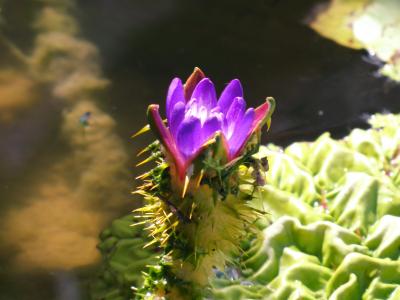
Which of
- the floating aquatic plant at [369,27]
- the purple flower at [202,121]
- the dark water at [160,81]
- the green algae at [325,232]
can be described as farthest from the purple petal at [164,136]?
the floating aquatic plant at [369,27]

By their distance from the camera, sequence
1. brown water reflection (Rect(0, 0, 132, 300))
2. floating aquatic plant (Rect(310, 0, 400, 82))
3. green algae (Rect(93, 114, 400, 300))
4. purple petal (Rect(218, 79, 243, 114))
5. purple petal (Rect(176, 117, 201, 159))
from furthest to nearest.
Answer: floating aquatic plant (Rect(310, 0, 400, 82))
brown water reflection (Rect(0, 0, 132, 300))
green algae (Rect(93, 114, 400, 300))
purple petal (Rect(218, 79, 243, 114))
purple petal (Rect(176, 117, 201, 159))

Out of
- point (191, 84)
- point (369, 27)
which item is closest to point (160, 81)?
point (369, 27)

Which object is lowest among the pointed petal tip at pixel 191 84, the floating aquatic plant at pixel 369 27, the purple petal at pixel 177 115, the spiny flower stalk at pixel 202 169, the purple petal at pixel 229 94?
the spiny flower stalk at pixel 202 169

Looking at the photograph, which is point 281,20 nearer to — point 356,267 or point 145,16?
point 145,16

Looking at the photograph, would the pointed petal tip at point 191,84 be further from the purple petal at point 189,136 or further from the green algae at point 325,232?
the green algae at point 325,232

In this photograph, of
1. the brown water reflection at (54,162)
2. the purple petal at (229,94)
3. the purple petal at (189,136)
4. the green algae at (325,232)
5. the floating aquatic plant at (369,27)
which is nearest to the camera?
the purple petal at (189,136)

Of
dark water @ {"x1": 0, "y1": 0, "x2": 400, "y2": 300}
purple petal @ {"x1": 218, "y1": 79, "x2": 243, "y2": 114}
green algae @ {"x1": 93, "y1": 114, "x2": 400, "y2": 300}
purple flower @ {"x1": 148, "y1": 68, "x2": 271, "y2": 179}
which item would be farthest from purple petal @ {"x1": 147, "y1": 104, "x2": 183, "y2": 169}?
dark water @ {"x1": 0, "y1": 0, "x2": 400, "y2": 300}

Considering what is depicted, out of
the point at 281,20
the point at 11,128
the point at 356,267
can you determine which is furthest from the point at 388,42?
the point at 11,128

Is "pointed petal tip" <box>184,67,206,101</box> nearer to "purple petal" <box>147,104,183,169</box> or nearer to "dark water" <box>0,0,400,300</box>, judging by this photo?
"purple petal" <box>147,104,183,169</box>
